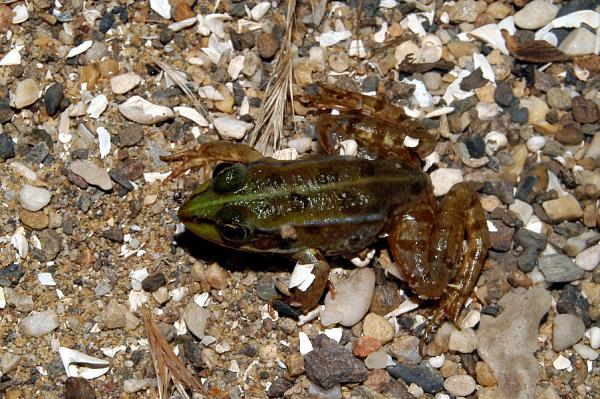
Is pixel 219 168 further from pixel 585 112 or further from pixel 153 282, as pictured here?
pixel 585 112

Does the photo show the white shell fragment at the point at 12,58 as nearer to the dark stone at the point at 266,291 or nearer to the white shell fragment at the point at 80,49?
the white shell fragment at the point at 80,49

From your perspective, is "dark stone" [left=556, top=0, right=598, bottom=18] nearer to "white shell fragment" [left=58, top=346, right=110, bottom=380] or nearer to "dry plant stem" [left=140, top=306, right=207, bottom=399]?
"dry plant stem" [left=140, top=306, right=207, bottom=399]

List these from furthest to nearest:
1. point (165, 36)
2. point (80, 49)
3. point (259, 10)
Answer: point (259, 10) < point (165, 36) < point (80, 49)

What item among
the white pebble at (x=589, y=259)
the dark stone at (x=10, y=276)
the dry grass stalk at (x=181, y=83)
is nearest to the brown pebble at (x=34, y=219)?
the dark stone at (x=10, y=276)

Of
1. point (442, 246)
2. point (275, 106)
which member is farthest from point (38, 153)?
point (442, 246)

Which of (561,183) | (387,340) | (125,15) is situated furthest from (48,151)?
(561,183)

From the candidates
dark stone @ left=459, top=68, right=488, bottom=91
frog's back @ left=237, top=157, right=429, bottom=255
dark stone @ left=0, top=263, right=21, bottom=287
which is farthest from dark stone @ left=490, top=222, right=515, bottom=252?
dark stone @ left=0, top=263, right=21, bottom=287

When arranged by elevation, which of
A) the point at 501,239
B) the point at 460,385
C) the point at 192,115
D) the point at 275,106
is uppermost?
the point at 275,106
